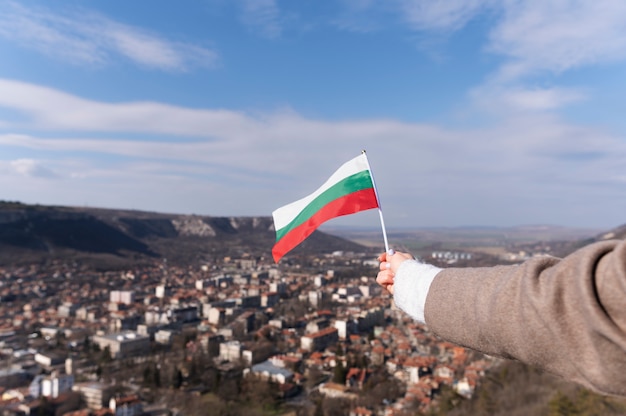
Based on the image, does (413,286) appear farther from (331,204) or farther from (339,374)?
(339,374)

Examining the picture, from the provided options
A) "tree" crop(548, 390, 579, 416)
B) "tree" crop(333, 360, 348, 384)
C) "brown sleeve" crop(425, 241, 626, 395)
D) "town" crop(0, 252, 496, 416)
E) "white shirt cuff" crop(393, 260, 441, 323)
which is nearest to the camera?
"brown sleeve" crop(425, 241, 626, 395)

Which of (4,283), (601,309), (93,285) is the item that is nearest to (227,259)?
(93,285)

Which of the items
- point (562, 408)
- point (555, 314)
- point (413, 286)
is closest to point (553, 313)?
point (555, 314)

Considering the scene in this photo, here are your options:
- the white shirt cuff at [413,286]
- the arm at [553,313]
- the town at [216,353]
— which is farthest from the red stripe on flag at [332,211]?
the town at [216,353]

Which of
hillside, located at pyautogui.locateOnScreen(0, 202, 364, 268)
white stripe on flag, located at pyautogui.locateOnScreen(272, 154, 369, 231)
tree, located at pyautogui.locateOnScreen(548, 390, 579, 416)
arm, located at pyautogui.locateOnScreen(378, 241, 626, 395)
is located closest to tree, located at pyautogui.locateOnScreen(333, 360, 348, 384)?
tree, located at pyautogui.locateOnScreen(548, 390, 579, 416)

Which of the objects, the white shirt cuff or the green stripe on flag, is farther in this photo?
the green stripe on flag

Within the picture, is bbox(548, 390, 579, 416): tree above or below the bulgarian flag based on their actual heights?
below

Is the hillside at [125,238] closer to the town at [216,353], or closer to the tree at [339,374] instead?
the town at [216,353]

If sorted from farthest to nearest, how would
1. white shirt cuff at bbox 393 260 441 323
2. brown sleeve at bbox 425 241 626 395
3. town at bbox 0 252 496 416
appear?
town at bbox 0 252 496 416 → white shirt cuff at bbox 393 260 441 323 → brown sleeve at bbox 425 241 626 395

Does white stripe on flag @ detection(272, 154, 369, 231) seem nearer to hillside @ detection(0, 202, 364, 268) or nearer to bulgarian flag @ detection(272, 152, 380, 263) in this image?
bulgarian flag @ detection(272, 152, 380, 263)
